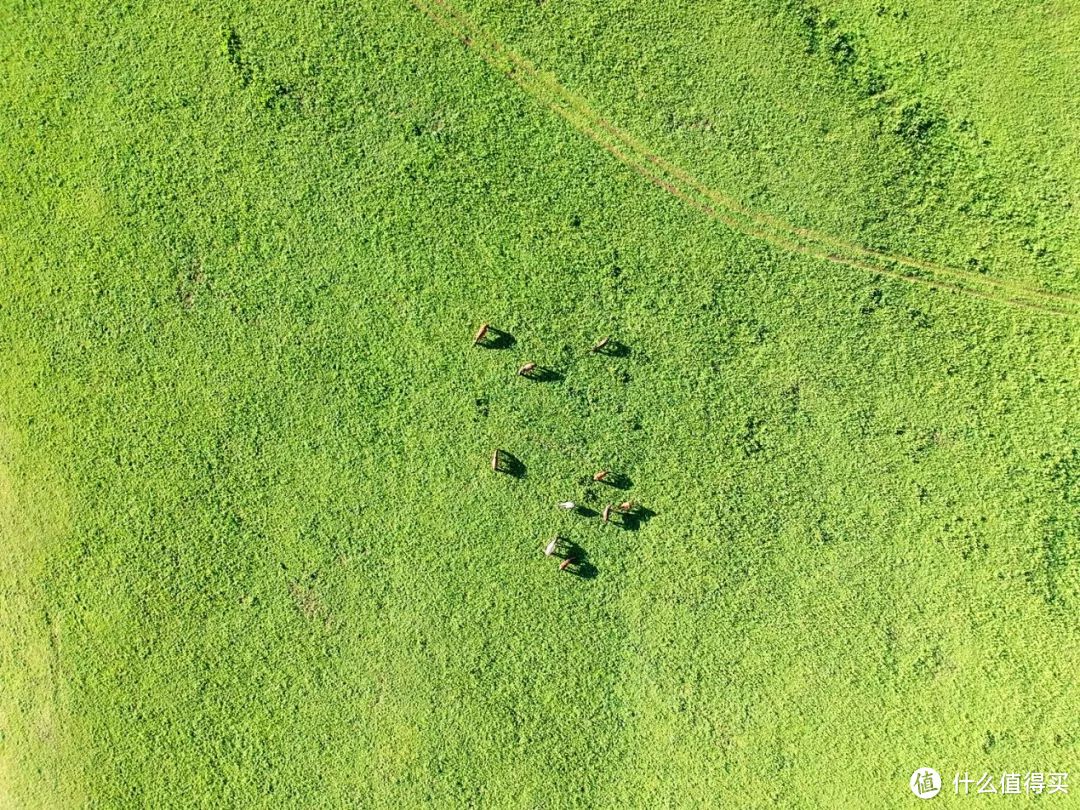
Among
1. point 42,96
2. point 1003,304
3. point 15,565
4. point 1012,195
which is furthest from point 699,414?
point 42,96

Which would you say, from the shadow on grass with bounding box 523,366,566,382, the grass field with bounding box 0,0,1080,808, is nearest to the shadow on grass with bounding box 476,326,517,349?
the grass field with bounding box 0,0,1080,808

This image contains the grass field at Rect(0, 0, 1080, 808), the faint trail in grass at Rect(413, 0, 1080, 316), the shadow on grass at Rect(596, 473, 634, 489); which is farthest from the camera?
the faint trail in grass at Rect(413, 0, 1080, 316)

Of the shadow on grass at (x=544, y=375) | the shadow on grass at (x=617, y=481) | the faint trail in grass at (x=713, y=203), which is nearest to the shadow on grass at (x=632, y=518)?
the shadow on grass at (x=617, y=481)

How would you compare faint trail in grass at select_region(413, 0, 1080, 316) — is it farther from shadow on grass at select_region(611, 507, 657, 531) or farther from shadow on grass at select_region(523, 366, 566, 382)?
shadow on grass at select_region(611, 507, 657, 531)

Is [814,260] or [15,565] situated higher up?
[814,260]

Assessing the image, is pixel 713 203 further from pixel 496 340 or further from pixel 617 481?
pixel 617 481

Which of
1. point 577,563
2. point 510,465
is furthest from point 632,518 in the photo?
point 510,465

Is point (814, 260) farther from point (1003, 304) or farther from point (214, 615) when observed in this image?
point (214, 615)
